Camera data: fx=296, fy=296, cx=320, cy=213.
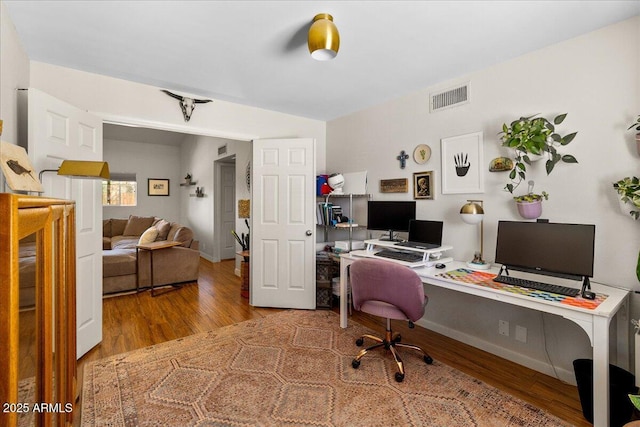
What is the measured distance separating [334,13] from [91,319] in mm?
3068

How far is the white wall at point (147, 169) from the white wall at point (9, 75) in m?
5.40

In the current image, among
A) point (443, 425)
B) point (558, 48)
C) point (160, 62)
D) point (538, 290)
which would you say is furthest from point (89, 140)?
point (558, 48)

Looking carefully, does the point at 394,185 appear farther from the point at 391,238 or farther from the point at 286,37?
the point at 286,37

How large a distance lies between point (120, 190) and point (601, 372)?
8.53 m

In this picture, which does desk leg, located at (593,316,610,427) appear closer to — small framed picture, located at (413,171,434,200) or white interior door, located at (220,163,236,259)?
small framed picture, located at (413,171,434,200)

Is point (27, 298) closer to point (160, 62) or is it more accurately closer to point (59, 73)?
point (160, 62)

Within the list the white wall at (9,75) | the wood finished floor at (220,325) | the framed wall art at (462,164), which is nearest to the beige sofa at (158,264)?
the wood finished floor at (220,325)

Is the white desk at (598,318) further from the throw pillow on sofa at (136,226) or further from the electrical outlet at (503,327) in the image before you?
the throw pillow on sofa at (136,226)

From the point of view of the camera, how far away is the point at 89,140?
2.62 m

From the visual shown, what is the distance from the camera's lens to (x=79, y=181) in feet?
7.99

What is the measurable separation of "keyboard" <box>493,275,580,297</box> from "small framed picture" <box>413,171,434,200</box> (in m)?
1.11

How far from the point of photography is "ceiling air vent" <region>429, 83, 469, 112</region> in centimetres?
274

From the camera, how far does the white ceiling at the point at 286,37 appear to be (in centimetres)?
179

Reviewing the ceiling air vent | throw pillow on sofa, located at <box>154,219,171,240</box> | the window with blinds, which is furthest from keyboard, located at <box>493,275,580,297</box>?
the window with blinds
